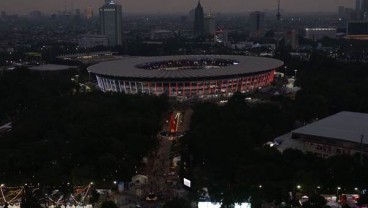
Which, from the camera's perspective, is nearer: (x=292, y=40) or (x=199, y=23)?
(x=292, y=40)

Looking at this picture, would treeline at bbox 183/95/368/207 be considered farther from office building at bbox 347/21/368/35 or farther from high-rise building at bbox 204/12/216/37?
high-rise building at bbox 204/12/216/37

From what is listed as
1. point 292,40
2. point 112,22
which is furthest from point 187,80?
point 112,22

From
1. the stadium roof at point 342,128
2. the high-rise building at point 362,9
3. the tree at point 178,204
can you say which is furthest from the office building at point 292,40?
the tree at point 178,204

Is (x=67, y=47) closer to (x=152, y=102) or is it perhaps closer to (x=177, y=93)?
(x=177, y=93)

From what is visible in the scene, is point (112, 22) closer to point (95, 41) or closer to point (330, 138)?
point (95, 41)

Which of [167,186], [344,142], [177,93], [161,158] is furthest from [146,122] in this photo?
[177,93]

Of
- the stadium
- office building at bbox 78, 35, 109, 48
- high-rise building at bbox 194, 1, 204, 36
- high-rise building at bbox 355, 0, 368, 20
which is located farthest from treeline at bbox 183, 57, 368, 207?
high-rise building at bbox 355, 0, 368, 20

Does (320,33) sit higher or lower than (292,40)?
higher
